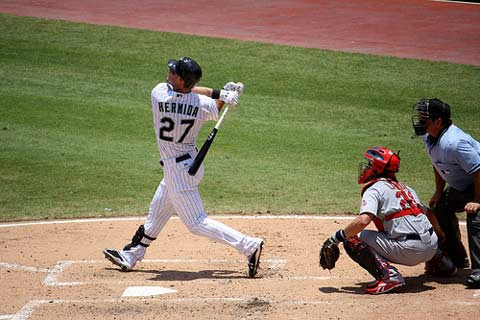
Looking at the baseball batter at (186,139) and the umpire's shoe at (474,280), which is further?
the baseball batter at (186,139)

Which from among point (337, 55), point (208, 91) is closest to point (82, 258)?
point (208, 91)

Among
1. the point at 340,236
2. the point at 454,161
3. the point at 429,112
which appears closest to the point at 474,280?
the point at 454,161

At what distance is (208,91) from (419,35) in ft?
37.3

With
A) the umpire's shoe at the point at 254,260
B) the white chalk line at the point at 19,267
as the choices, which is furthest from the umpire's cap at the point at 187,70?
the white chalk line at the point at 19,267

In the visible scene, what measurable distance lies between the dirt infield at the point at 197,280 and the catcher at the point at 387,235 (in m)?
0.23

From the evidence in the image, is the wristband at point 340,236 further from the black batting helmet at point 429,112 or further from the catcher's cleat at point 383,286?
the black batting helmet at point 429,112

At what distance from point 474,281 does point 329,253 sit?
1154 millimetres

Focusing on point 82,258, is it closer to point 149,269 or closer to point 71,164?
point 149,269

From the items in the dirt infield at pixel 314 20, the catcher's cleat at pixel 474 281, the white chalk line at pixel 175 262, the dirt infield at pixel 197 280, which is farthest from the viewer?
the dirt infield at pixel 314 20

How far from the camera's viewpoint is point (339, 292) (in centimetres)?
677

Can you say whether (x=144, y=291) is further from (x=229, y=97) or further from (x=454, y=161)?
(x=454, y=161)

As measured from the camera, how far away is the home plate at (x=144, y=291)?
22.3 feet

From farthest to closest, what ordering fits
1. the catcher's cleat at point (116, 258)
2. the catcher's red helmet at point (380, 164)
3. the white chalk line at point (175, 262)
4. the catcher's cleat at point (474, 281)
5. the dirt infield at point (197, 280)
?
the catcher's cleat at point (116, 258), the white chalk line at point (175, 262), the catcher's red helmet at point (380, 164), the catcher's cleat at point (474, 281), the dirt infield at point (197, 280)

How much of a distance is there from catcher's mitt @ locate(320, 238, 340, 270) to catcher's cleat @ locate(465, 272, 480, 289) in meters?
1.05
